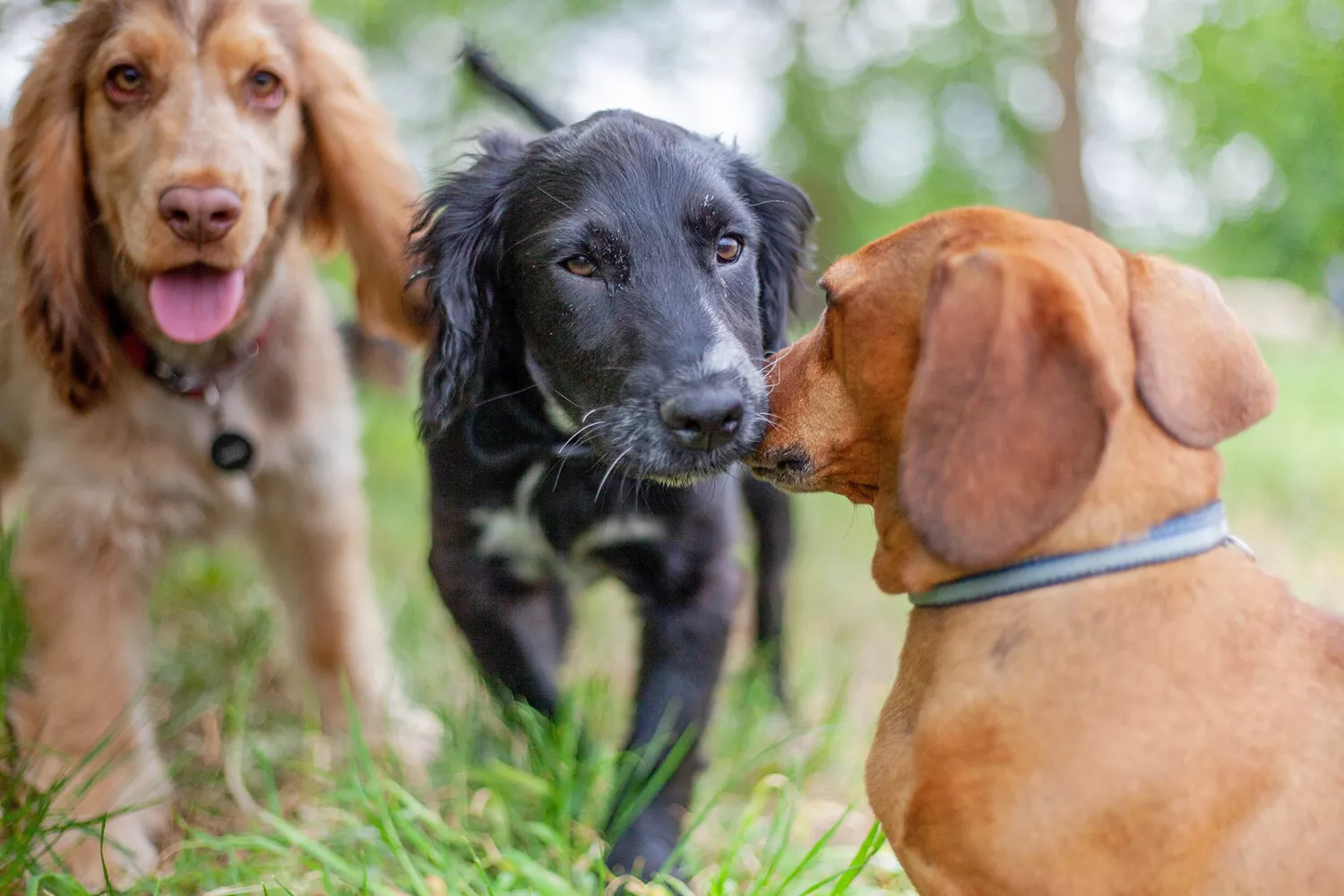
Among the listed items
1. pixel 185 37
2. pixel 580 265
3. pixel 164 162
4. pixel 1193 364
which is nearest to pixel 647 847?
pixel 580 265

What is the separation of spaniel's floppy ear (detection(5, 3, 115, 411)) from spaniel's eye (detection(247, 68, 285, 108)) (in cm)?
34

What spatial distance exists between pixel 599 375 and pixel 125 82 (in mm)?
1368

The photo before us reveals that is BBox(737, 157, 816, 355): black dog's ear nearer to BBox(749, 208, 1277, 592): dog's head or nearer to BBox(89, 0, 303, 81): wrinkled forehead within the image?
BBox(749, 208, 1277, 592): dog's head

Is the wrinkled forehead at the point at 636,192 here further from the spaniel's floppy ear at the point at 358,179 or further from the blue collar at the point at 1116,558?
the blue collar at the point at 1116,558

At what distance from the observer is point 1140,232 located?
22.0ft

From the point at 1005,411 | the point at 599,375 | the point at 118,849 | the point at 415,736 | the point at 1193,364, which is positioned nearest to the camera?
the point at 1005,411

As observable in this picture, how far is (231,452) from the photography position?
2.90 m

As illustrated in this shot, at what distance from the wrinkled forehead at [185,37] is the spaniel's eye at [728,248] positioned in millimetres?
1228

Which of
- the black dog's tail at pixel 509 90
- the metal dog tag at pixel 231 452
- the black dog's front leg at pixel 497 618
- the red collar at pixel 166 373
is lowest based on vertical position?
the black dog's front leg at pixel 497 618

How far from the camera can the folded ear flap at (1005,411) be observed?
149 centimetres

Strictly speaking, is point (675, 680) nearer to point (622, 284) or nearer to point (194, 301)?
point (622, 284)

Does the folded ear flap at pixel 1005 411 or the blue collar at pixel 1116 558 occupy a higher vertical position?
the folded ear flap at pixel 1005 411

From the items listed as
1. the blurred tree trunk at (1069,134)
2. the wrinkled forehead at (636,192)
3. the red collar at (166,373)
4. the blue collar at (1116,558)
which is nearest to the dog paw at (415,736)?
the red collar at (166,373)

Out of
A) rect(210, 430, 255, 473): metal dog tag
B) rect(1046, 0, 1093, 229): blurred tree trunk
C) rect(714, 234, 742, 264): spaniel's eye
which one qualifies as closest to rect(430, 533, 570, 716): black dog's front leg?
rect(210, 430, 255, 473): metal dog tag
